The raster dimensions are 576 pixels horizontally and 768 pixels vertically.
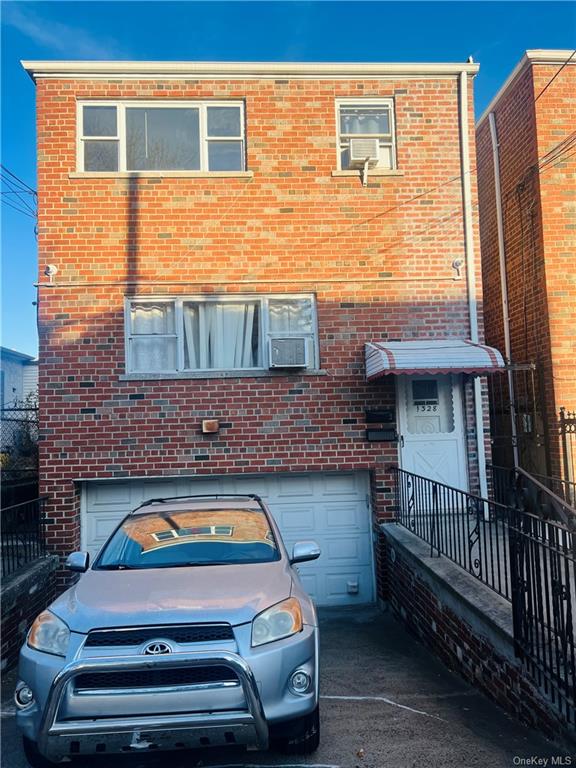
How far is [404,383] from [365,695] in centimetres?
465

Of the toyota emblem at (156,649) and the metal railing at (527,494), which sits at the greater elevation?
the metal railing at (527,494)

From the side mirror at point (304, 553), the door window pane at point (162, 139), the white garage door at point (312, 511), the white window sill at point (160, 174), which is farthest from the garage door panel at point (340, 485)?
the door window pane at point (162, 139)

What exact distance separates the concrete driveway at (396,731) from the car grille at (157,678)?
26.1 inches

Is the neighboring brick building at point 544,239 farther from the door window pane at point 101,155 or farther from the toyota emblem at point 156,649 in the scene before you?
the toyota emblem at point 156,649

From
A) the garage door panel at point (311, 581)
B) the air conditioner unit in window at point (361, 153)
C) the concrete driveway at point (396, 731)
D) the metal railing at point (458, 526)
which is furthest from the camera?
the air conditioner unit in window at point (361, 153)

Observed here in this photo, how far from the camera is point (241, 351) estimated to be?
28.3 ft

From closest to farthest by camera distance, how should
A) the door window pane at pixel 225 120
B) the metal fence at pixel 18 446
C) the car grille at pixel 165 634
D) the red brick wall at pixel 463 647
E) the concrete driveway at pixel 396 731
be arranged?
the car grille at pixel 165 634 < the concrete driveway at pixel 396 731 < the red brick wall at pixel 463 647 < the door window pane at pixel 225 120 < the metal fence at pixel 18 446

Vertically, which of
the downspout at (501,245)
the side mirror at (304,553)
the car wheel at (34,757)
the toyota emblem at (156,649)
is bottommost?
the car wheel at (34,757)

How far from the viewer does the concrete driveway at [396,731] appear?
11.9 ft

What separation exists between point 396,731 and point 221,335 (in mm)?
5714

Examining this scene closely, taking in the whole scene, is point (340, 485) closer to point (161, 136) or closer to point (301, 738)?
point (301, 738)

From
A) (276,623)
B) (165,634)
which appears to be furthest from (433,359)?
(165,634)

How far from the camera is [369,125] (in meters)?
9.01

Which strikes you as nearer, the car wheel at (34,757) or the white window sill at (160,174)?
the car wheel at (34,757)
